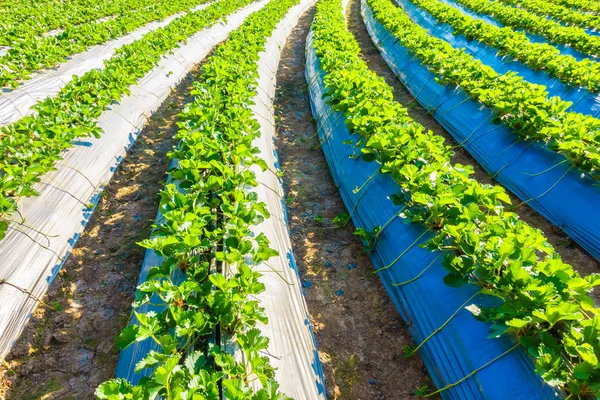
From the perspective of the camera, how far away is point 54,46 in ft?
28.3

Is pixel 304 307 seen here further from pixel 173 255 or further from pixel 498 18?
→ pixel 498 18

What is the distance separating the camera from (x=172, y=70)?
9.12 metres

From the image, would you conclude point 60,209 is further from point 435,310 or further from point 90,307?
point 435,310

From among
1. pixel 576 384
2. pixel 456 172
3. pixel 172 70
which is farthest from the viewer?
pixel 172 70

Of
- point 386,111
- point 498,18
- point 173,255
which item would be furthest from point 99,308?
point 498,18

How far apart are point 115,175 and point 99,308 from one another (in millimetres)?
2630

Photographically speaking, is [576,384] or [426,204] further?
[426,204]

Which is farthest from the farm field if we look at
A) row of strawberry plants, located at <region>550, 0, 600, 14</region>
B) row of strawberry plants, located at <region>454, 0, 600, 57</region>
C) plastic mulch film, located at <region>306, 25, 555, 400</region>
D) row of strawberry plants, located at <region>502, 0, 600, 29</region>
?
row of strawberry plants, located at <region>550, 0, 600, 14</region>

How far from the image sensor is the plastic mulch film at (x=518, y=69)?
21.3 feet

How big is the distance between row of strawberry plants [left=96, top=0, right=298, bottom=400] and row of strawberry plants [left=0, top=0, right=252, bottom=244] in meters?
1.63

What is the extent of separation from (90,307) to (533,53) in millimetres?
9663

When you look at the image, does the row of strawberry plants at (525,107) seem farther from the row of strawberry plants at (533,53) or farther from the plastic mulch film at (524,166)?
the row of strawberry plants at (533,53)

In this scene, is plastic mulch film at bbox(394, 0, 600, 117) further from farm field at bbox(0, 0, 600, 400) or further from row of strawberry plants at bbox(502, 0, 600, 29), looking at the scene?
row of strawberry plants at bbox(502, 0, 600, 29)

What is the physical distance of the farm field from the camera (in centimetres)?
255
